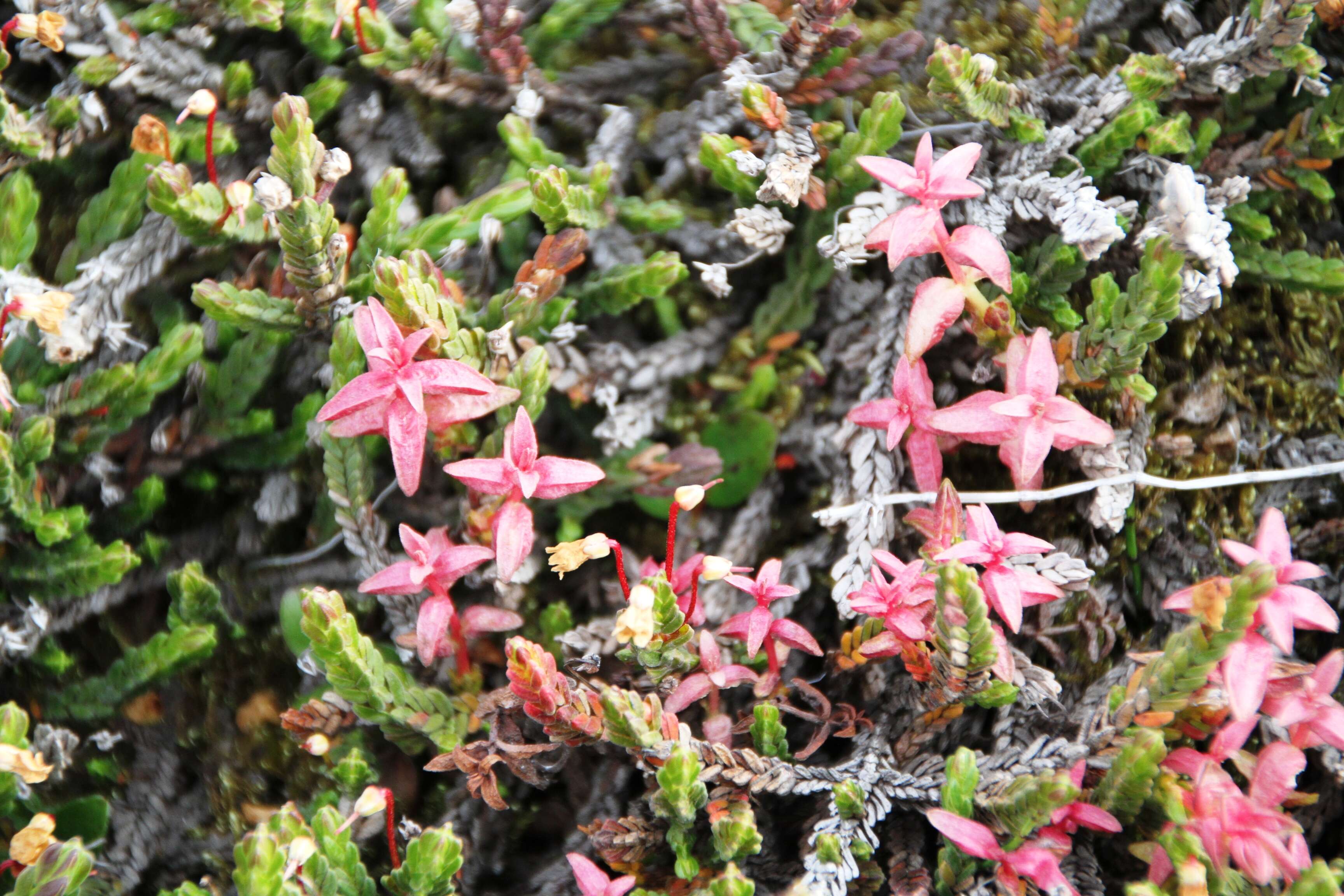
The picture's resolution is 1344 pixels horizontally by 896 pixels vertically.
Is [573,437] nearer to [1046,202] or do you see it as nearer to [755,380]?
[755,380]

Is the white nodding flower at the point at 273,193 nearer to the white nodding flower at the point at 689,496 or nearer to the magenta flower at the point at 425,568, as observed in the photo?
the magenta flower at the point at 425,568

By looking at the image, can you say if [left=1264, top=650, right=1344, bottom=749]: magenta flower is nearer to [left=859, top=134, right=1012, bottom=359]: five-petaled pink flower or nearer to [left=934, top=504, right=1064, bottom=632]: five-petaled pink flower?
[left=934, top=504, right=1064, bottom=632]: five-petaled pink flower

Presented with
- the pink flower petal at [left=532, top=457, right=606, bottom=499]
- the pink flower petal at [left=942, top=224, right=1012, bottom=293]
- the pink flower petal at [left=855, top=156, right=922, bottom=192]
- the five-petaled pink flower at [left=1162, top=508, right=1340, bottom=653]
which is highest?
the pink flower petal at [left=855, top=156, right=922, bottom=192]

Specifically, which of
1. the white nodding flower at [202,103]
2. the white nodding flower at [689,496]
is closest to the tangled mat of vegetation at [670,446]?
the white nodding flower at [202,103]

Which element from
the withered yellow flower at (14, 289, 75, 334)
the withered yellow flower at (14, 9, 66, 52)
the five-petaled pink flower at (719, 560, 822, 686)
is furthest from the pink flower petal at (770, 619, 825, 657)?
the withered yellow flower at (14, 9, 66, 52)

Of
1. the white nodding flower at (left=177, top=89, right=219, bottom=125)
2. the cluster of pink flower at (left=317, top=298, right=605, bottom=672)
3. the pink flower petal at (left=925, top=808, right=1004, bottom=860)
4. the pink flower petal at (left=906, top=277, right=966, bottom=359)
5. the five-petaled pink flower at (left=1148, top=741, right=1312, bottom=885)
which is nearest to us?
the five-petaled pink flower at (left=1148, top=741, right=1312, bottom=885)

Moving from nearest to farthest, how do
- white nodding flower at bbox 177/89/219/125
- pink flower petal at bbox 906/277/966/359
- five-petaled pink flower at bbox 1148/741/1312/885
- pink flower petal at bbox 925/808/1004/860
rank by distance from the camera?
five-petaled pink flower at bbox 1148/741/1312/885
pink flower petal at bbox 925/808/1004/860
pink flower petal at bbox 906/277/966/359
white nodding flower at bbox 177/89/219/125
